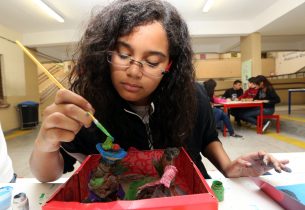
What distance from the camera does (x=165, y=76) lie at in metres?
0.89

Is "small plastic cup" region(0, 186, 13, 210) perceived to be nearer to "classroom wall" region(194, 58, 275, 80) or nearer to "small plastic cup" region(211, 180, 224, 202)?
"small plastic cup" region(211, 180, 224, 202)

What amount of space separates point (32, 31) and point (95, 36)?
6785mm

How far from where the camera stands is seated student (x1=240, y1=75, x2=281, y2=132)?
16.6 ft

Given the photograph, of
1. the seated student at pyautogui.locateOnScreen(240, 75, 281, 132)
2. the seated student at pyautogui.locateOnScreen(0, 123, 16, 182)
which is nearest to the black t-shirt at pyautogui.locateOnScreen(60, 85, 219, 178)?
the seated student at pyautogui.locateOnScreen(0, 123, 16, 182)

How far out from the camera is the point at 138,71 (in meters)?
0.72

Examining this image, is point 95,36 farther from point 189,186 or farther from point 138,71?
point 189,186

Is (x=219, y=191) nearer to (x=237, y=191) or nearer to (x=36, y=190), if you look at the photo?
(x=237, y=191)

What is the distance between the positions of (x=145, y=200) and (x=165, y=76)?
0.57m

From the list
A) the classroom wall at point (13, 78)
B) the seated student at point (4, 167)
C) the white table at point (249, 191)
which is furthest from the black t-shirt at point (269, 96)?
the classroom wall at point (13, 78)

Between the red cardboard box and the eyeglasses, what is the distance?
0.26 meters

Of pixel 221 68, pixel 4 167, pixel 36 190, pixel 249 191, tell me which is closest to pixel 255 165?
pixel 249 191

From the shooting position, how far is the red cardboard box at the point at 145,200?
38 cm

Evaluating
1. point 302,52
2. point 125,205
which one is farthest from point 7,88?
point 302,52

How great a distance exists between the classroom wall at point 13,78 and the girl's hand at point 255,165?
6.31 meters
